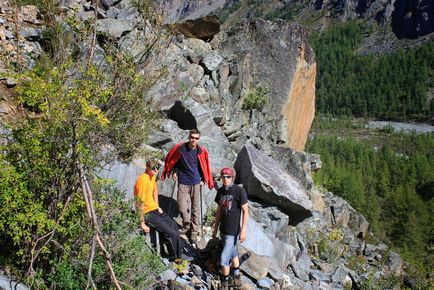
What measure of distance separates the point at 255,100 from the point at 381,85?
554 ft

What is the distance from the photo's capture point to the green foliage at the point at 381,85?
6353 inches

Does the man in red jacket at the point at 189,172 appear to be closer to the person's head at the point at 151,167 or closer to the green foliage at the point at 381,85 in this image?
the person's head at the point at 151,167

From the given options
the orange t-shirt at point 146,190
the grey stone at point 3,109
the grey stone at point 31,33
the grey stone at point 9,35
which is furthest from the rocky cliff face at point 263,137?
the grey stone at point 9,35

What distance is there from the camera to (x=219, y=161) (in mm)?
13242

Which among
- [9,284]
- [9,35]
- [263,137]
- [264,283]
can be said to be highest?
[9,35]

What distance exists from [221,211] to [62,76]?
3535mm

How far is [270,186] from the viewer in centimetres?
1233

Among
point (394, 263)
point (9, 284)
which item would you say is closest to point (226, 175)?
point (9, 284)

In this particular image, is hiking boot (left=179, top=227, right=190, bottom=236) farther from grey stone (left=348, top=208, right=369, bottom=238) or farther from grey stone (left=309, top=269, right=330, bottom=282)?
grey stone (left=348, top=208, right=369, bottom=238)

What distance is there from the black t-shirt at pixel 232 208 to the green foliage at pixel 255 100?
34.8 feet

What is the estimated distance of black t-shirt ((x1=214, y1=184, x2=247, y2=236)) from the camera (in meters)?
7.54

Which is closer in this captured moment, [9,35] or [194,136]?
[194,136]

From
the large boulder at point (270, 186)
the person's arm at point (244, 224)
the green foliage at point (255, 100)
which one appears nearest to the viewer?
the person's arm at point (244, 224)

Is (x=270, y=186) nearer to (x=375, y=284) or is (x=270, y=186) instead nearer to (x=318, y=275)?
(x=318, y=275)
